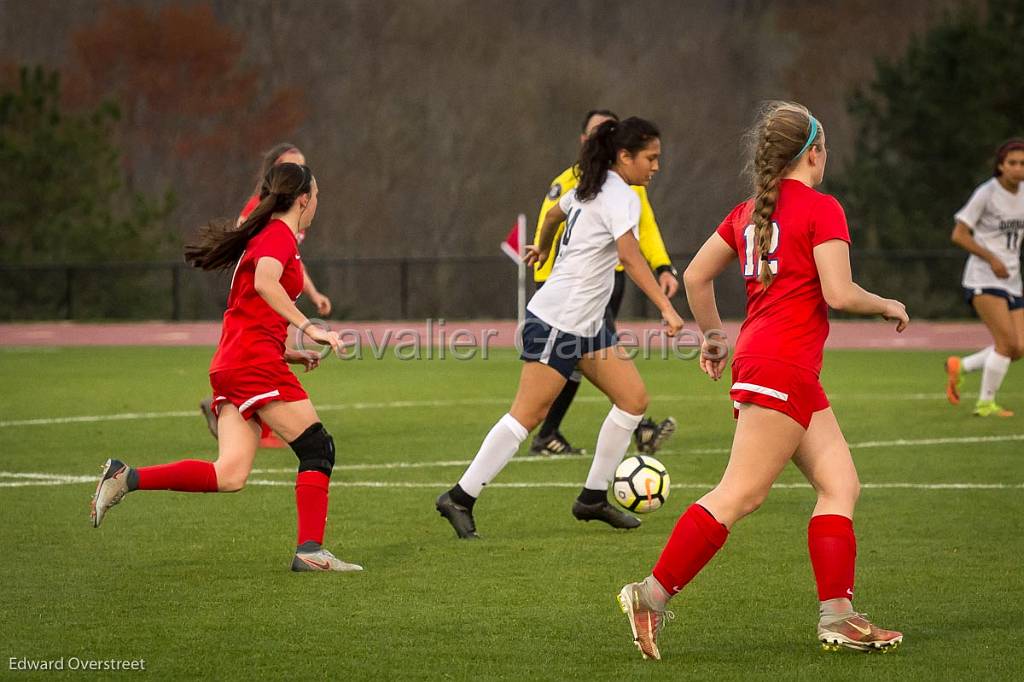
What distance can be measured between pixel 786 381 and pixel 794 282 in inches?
13.8

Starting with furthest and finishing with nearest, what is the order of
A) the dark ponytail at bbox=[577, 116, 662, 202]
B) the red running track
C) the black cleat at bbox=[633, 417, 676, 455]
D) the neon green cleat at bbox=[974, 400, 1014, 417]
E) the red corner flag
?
1. the red running track
2. the red corner flag
3. the neon green cleat at bbox=[974, 400, 1014, 417]
4. the black cleat at bbox=[633, 417, 676, 455]
5. the dark ponytail at bbox=[577, 116, 662, 202]

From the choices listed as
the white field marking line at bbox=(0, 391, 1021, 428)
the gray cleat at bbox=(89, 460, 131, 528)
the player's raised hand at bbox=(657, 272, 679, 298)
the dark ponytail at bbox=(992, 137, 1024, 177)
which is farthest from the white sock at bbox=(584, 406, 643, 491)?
the white field marking line at bbox=(0, 391, 1021, 428)

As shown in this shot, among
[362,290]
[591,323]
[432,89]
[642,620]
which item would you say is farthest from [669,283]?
[432,89]

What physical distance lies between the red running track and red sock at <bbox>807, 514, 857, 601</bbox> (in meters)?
19.3

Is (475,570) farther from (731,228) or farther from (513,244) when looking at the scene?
(513,244)

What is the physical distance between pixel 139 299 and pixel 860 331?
15931 millimetres

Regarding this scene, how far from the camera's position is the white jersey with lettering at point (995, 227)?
12.8 meters

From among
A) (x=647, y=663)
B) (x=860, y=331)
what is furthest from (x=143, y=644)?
(x=860, y=331)

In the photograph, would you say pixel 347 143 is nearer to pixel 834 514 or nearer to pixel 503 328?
pixel 503 328

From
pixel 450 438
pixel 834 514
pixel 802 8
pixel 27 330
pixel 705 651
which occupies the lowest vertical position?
pixel 27 330

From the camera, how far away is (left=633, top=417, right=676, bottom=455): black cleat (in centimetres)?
1087

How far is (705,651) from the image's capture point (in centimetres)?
552

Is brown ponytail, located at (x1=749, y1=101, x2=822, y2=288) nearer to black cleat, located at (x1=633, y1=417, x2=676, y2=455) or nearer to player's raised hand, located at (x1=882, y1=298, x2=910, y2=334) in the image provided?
player's raised hand, located at (x1=882, y1=298, x2=910, y2=334)

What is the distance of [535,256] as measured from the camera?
8641 millimetres
